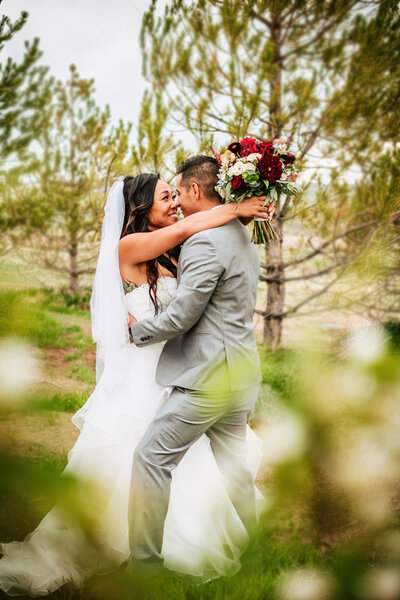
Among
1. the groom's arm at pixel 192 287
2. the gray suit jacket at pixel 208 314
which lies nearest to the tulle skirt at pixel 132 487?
the gray suit jacket at pixel 208 314

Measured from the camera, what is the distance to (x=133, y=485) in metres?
2.20

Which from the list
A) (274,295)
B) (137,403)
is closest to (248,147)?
(137,403)

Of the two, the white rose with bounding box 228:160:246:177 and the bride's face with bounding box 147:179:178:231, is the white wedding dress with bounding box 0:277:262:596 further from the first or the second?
the white rose with bounding box 228:160:246:177

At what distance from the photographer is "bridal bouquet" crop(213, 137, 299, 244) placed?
83.8 inches

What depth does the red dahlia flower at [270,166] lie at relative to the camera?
213 centimetres

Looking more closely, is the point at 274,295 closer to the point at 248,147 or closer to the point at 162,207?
the point at 162,207

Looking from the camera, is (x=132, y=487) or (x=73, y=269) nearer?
(x=132, y=487)

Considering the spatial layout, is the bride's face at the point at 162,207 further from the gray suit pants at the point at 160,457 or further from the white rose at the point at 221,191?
the gray suit pants at the point at 160,457

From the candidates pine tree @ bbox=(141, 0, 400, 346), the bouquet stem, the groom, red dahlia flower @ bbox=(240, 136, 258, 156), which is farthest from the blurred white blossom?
pine tree @ bbox=(141, 0, 400, 346)

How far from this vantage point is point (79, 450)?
235 centimetres

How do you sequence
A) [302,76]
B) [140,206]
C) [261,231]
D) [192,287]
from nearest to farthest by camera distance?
[192,287] < [261,231] < [140,206] < [302,76]

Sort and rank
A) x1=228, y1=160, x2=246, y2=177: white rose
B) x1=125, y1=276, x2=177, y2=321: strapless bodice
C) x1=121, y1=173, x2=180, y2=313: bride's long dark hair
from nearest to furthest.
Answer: x1=228, y1=160, x2=246, y2=177: white rose
x1=125, y1=276, x2=177, y2=321: strapless bodice
x1=121, y1=173, x2=180, y2=313: bride's long dark hair

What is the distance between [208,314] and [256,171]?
0.71 meters

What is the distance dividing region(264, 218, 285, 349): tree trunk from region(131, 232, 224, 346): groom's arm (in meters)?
3.59
